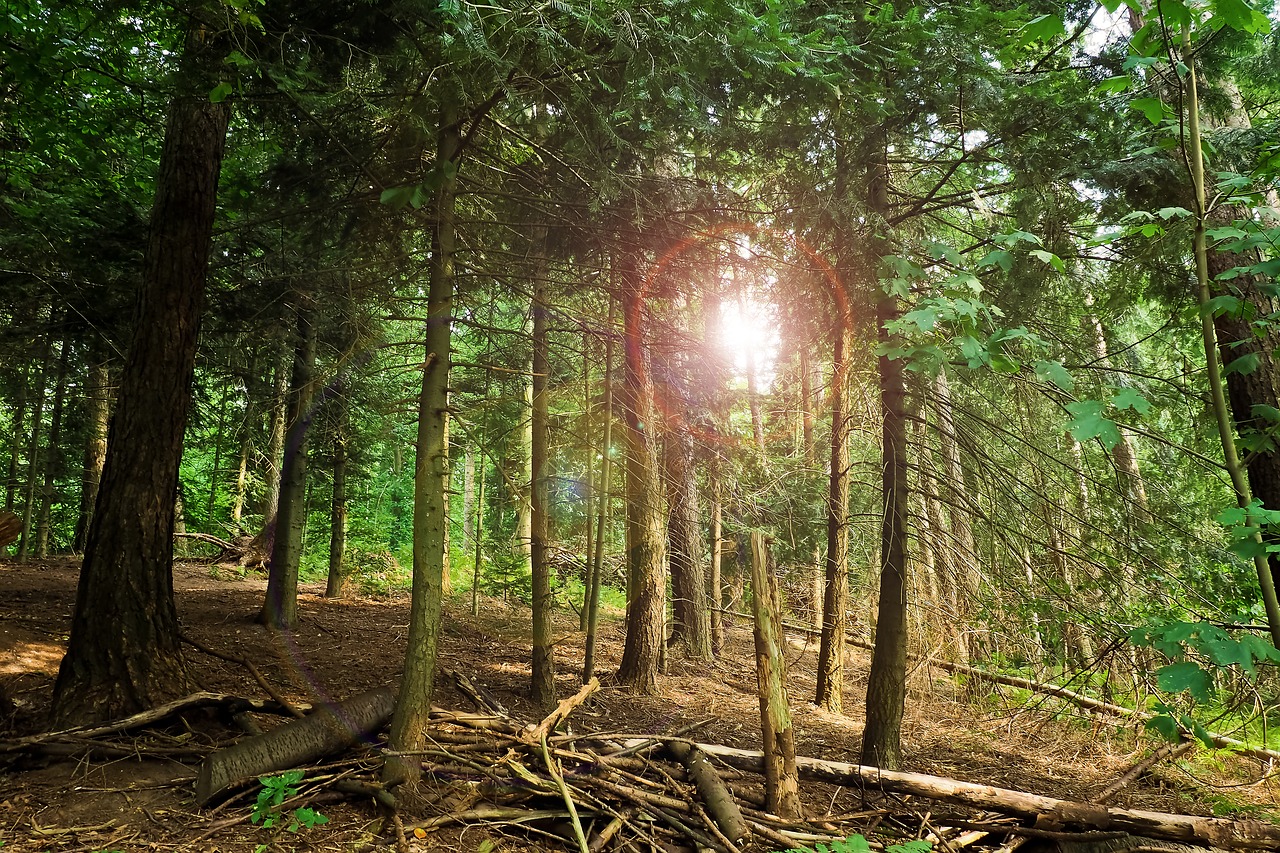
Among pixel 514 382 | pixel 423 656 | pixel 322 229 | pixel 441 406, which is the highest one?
pixel 322 229

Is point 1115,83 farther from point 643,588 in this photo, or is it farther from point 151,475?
point 643,588

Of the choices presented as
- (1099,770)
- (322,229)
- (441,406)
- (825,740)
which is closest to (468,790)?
(441,406)

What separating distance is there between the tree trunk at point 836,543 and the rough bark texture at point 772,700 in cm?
184

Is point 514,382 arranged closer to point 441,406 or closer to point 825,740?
point 441,406

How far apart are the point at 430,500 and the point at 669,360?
3655 millimetres

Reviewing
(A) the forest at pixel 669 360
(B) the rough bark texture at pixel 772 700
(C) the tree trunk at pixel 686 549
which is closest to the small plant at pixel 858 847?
(A) the forest at pixel 669 360

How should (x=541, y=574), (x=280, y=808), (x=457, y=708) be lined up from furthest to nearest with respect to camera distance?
(x=541, y=574), (x=457, y=708), (x=280, y=808)

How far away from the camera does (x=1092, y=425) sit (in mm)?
2123

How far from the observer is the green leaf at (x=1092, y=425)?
2070 mm

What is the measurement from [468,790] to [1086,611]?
5252mm

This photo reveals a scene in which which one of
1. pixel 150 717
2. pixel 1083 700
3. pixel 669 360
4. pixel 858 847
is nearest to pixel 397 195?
pixel 669 360

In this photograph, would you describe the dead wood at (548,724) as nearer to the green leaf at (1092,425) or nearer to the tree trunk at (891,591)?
the tree trunk at (891,591)

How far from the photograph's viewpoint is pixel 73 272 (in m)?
6.85

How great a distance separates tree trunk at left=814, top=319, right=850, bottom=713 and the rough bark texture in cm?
184
